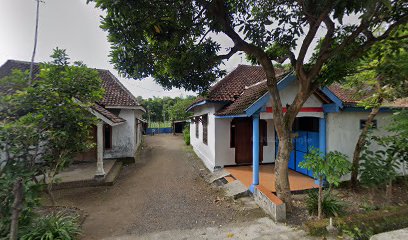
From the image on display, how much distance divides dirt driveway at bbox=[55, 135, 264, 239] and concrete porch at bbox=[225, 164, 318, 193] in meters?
1.08

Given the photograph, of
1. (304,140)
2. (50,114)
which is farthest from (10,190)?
(304,140)

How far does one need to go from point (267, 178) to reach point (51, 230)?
643 centimetres

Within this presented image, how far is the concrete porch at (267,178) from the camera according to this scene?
267 inches

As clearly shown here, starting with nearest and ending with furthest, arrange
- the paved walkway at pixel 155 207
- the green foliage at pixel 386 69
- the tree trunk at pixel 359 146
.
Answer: the paved walkway at pixel 155 207
the green foliage at pixel 386 69
the tree trunk at pixel 359 146

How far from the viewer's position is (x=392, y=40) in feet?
16.9

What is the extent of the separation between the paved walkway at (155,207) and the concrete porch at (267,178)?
1.05 m

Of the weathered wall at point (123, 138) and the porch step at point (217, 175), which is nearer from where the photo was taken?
Answer: the porch step at point (217, 175)

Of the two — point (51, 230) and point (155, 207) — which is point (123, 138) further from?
point (51, 230)

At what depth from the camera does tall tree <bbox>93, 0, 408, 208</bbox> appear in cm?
441

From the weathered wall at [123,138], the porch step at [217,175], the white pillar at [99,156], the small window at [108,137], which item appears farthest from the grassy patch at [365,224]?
the small window at [108,137]

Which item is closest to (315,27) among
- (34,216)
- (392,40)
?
(392,40)

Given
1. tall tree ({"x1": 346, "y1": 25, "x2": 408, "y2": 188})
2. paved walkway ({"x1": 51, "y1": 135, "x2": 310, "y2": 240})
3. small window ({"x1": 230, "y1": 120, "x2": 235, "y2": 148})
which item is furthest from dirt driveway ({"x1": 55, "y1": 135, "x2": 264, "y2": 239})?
tall tree ({"x1": 346, "y1": 25, "x2": 408, "y2": 188})

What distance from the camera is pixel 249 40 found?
5059 mm

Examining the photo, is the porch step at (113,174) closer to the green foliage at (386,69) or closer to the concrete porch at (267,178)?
the concrete porch at (267,178)
